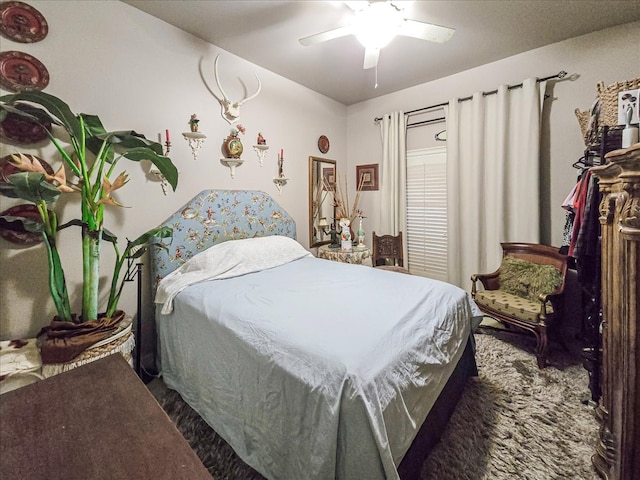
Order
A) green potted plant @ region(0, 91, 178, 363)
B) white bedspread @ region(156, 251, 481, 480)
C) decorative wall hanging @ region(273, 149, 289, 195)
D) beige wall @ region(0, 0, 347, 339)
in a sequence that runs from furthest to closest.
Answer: decorative wall hanging @ region(273, 149, 289, 195), beige wall @ region(0, 0, 347, 339), green potted plant @ region(0, 91, 178, 363), white bedspread @ region(156, 251, 481, 480)

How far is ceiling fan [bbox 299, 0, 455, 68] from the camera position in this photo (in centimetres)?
171

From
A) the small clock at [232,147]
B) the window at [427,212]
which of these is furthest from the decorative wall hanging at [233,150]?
the window at [427,212]

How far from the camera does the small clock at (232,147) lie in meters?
2.63

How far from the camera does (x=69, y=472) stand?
489mm

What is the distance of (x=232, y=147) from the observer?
8.63ft

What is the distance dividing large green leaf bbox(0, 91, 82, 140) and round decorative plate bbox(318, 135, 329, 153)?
8.40 ft

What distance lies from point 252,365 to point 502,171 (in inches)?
115

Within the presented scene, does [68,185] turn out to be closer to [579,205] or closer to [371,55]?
[371,55]

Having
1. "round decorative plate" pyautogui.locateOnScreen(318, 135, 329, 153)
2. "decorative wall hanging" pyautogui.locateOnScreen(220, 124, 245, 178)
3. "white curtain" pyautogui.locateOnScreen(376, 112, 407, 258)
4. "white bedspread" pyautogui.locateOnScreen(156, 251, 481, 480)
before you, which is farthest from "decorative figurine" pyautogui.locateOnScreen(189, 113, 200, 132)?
"white curtain" pyautogui.locateOnScreen(376, 112, 407, 258)

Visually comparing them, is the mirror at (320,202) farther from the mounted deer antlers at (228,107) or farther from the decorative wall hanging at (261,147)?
the mounted deer antlers at (228,107)

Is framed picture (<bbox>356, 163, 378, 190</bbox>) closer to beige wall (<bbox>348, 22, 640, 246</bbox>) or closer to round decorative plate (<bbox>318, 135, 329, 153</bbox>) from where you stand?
round decorative plate (<bbox>318, 135, 329, 153</bbox>)

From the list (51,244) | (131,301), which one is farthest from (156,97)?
(131,301)

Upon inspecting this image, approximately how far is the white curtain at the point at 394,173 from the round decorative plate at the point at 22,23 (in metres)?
3.17

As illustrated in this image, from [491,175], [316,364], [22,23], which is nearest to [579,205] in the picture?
[491,175]
